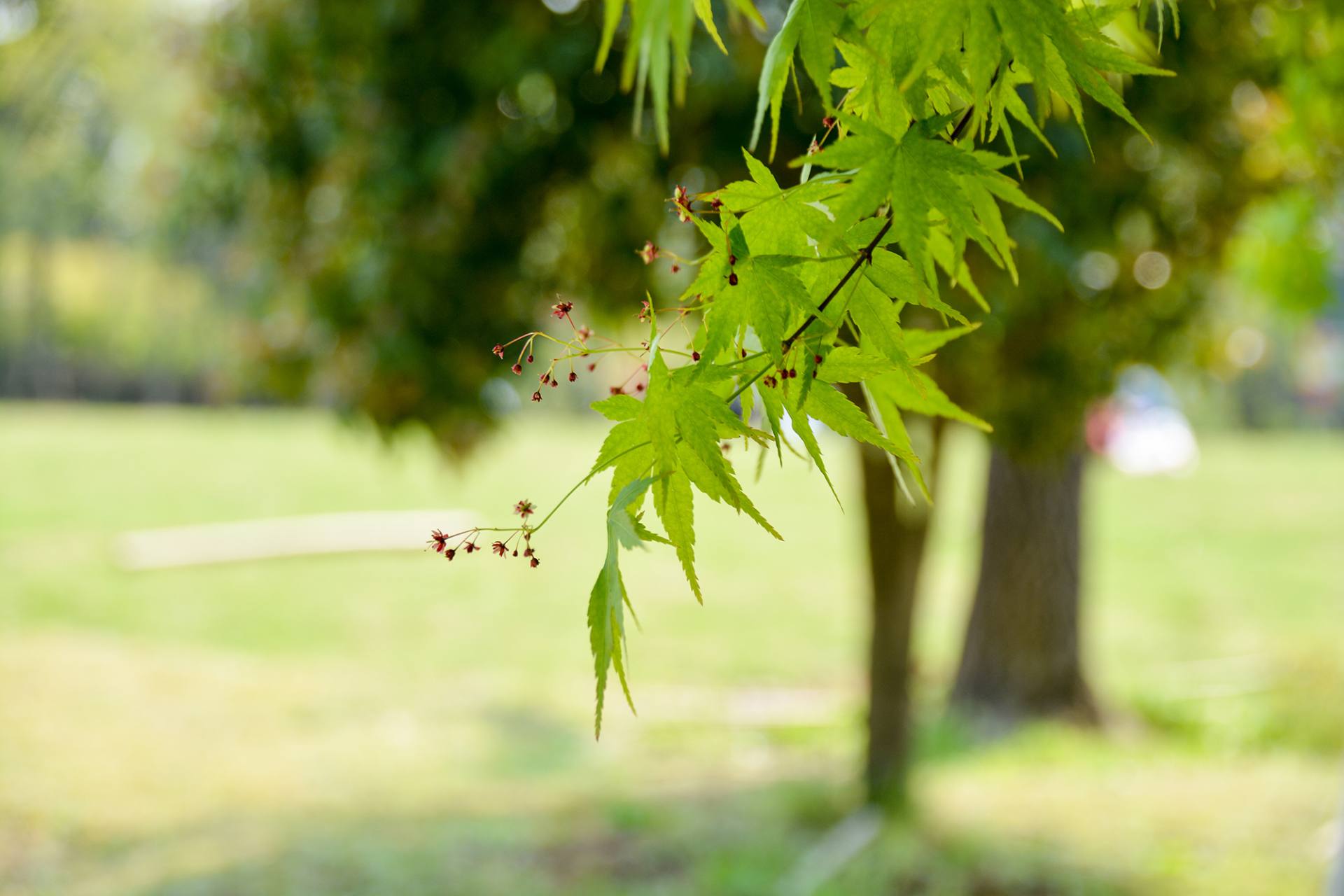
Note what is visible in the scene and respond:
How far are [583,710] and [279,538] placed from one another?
249 inches

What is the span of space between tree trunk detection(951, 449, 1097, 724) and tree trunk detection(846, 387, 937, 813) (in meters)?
1.99

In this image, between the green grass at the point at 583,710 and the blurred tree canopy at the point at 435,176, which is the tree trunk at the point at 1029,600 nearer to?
the green grass at the point at 583,710

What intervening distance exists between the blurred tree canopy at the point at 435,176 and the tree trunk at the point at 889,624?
1.48 m

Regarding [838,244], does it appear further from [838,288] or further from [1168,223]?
[1168,223]

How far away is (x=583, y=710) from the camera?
28.3ft

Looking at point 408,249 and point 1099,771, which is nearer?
point 408,249

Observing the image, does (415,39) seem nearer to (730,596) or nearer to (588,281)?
(588,281)

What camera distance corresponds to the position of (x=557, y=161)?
11.9ft

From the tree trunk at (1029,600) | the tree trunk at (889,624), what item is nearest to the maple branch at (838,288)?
the tree trunk at (889,624)

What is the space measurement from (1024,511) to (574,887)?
3.42 meters

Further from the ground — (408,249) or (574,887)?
(408,249)

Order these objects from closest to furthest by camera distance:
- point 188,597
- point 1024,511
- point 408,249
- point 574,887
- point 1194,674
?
1. point 408,249
2. point 574,887
3. point 1024,511
4. point 1194,674
5. point 188,597

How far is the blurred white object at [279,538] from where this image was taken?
1289 centimetres

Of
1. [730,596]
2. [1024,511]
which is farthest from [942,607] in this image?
[1024,511]
